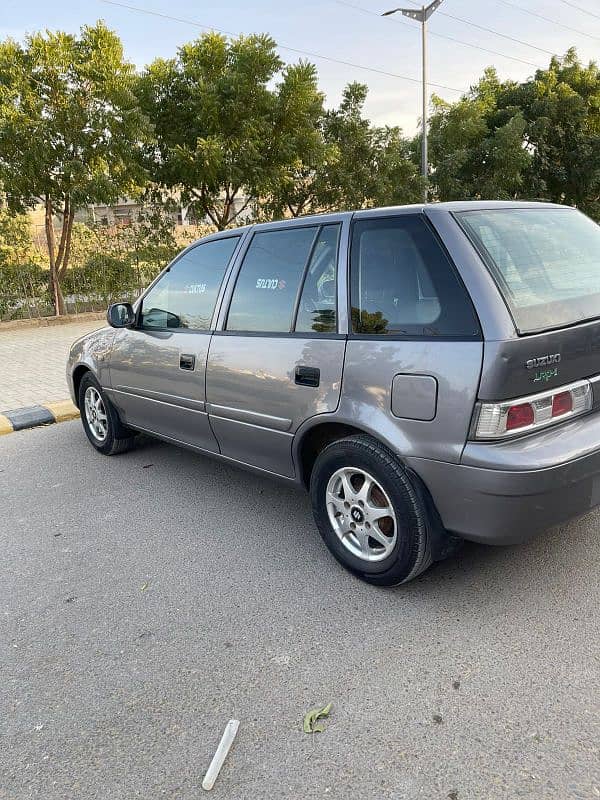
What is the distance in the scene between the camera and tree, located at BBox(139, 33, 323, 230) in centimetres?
1292

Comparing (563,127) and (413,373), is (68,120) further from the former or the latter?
(563,127)

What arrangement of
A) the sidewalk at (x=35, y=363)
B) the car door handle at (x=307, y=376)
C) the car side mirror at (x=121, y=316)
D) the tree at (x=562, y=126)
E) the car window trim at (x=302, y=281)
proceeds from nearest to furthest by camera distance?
the car door handle at (x=307, y=376), the car window trim at (x=302, y=281), the car side mirror at (x=121, y=316), the sidewalk at (x=35, y=363), the tree at (x=562, y=126)

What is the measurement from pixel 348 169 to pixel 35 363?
444 inches

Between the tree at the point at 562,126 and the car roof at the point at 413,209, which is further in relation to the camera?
the tree at the point at 562,126

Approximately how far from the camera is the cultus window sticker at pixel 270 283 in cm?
343

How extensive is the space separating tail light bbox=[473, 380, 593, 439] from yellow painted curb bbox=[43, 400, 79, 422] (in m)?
5.08

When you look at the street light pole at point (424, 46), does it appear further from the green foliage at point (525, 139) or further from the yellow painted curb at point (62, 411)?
the yellow painted curb at point (62, 411)

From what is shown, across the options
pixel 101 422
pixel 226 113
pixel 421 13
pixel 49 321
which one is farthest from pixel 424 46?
pixel 101 422

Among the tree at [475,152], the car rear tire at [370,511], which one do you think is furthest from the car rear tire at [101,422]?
the tree at [475,152]

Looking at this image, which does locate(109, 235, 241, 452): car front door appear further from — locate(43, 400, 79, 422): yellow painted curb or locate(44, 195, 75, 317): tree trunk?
locate(44, 195, 75, 317): tree trunk

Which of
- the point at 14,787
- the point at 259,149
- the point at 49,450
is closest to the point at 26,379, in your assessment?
the point at 49,450

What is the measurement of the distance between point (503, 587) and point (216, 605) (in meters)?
1.36

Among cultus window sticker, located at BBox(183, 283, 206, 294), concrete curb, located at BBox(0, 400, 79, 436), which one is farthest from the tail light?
concrete curb, located at BBox(0, 400, 79, 436)

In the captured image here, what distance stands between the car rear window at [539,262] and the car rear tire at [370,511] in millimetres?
848
